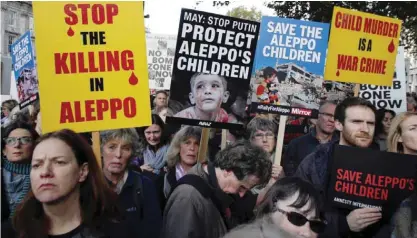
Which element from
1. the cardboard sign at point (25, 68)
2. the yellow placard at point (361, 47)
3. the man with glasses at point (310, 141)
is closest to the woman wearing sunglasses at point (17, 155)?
the man with glasses at point (310, 141)

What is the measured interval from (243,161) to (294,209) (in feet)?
2.49

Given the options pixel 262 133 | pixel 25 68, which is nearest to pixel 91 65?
pixel 262 133

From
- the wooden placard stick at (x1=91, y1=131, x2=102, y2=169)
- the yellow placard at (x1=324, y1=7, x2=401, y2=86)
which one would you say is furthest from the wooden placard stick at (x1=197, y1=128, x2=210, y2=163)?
the yellow placard at (x1=324, y1=7, x2=401, y2=86)

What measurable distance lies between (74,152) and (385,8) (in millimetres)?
13303

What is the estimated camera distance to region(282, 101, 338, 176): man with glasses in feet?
18.0

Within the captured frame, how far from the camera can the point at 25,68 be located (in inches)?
286

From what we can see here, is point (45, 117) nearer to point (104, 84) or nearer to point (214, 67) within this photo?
point (104, 84)

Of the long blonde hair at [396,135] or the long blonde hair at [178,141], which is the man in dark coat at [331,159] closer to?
the long blonde hair at [396,135]

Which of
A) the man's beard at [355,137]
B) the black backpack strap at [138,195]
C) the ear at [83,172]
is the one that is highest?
the man's beard at [355,137]

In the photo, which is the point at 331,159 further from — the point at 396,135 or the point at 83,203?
the point at 83,203

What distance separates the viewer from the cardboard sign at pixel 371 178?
3.39 metres

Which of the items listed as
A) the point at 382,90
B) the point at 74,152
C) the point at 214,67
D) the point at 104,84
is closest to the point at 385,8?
the point at 382,90

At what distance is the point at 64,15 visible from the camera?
3.50m

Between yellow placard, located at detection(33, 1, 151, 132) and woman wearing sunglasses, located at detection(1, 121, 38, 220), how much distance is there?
1.06 ft
